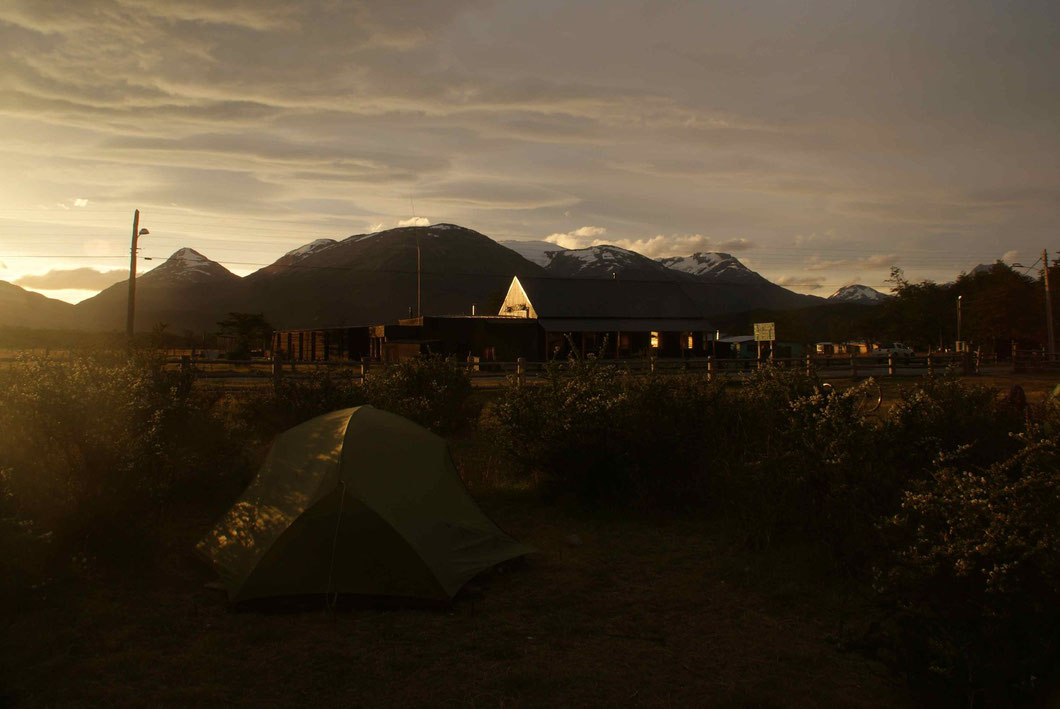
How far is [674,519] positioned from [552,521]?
4.87ft

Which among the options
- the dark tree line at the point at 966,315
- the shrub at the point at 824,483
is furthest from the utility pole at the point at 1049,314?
the shrub at the point at 824,483

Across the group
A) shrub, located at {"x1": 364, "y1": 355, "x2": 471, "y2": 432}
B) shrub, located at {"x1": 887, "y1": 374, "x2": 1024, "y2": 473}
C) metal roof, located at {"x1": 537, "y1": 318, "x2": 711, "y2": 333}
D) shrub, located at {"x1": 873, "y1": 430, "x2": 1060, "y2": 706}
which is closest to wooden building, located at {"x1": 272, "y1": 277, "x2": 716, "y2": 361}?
metal roof, located at {"x1": 537, "y1": 318, "x2": 711, "y2": 333}

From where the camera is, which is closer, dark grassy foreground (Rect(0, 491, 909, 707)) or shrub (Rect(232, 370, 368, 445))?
dark grassy foreground (Rect(0, 491, 909, 707))

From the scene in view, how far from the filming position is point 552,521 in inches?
352

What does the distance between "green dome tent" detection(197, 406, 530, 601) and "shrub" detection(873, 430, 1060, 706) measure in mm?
3471

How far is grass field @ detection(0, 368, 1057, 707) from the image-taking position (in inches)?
180

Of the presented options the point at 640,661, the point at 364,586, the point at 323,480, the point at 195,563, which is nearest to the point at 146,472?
the point at 195,563

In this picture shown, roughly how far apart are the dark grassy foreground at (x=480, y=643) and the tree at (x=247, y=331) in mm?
50489

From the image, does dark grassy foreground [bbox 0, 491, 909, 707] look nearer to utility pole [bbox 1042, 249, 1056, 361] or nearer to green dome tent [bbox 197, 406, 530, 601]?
green dome tent [bbox 197, 406, 530, 601]

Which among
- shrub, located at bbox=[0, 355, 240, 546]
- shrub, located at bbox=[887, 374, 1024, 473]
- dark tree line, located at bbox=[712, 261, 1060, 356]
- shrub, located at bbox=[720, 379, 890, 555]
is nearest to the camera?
shrub, located at bbox=[720, 379, 890, 555]

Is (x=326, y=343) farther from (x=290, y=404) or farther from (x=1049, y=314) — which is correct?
(x=1049, y=314)

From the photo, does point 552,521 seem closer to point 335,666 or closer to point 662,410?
point 662,410

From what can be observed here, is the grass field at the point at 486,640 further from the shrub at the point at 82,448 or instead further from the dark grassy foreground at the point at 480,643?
the shrub at the point at 82,448

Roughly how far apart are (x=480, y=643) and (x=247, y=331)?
63.0 meters
